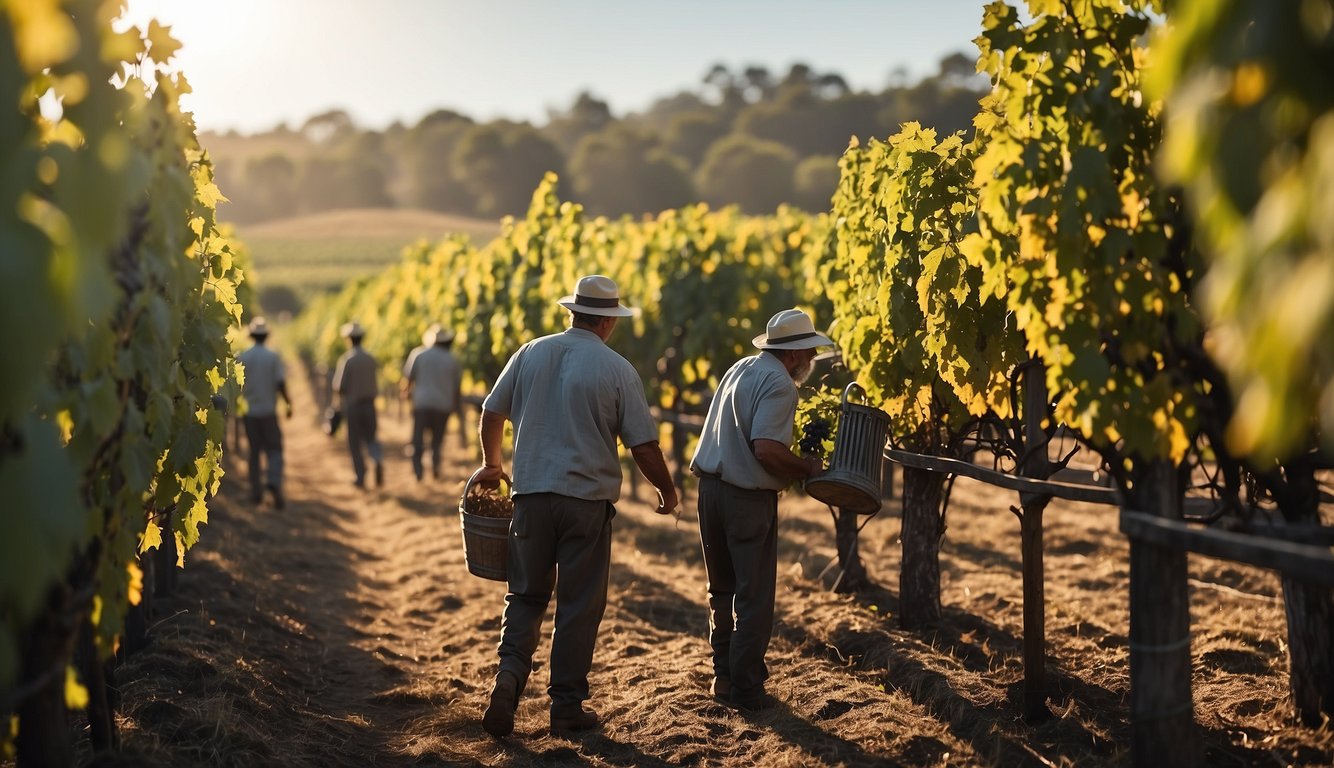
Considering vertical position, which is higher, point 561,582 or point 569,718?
point 561,582

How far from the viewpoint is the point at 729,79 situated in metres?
155

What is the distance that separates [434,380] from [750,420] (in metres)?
8.83

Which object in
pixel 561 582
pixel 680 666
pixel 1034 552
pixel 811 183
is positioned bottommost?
pixel 680 666

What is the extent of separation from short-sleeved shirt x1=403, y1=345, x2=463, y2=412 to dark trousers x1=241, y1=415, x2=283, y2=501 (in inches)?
65.5

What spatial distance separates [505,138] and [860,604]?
101819 millimetres

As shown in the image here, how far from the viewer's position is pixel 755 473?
18.6 ft

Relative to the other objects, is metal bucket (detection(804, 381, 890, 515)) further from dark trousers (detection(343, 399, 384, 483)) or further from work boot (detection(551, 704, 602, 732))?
dark trousers (detection(343, 399, 384, 483))

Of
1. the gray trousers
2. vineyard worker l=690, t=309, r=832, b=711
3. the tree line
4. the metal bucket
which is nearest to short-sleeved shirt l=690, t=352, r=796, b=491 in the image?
vineyard worker l=690, t=309, r=832, b=711

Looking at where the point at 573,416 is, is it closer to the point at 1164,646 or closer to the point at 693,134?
the point at 1164,646

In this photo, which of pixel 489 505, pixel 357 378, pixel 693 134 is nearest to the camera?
pixel 489 505

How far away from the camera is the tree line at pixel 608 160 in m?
A: 91.2

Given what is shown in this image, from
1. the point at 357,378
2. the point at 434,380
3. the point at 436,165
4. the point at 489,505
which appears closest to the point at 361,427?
the point at 357,378

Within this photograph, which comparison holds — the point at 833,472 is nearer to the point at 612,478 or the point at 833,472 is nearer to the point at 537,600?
the point at 612,478

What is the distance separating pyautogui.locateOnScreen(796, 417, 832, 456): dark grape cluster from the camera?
5996mm
